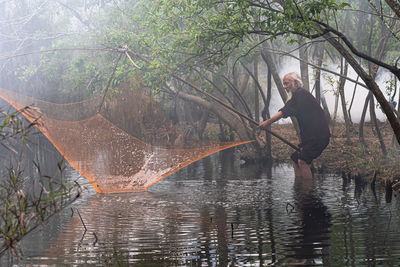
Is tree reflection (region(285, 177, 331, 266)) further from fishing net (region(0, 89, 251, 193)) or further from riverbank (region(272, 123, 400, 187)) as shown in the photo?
fishing net (region(0, 89, 251, 193))

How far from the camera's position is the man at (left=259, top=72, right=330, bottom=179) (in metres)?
11.4

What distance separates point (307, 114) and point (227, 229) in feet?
19.4

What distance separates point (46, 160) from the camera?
1552 centimetres

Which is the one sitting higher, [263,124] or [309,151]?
[263,124]

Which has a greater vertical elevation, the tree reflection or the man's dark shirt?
the man's dark shirt

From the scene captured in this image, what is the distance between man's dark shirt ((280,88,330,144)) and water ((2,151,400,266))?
1984 millimetres

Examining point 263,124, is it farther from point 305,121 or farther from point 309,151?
point 309,151

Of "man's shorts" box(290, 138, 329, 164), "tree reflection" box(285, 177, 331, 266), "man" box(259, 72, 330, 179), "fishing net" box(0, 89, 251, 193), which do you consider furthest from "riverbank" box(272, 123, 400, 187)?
"fishing net" box(0, 89, 251, 193)

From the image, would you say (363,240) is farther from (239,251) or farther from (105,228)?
(105,228)

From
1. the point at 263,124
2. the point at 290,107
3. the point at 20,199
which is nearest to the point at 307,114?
the point at 290,107

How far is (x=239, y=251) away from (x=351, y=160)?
22.8 feet

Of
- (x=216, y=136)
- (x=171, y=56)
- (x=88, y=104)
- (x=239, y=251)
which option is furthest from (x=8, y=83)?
(x=239, y=251)

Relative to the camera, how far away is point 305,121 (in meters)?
11.7

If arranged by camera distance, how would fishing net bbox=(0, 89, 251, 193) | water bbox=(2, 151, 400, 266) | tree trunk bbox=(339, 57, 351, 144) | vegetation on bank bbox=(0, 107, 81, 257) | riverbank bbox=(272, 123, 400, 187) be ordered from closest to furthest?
vegetation on bank bbox=(0, 107, 81, 257) → water bbox=(2, 151, 400, 266) → fishing net bbox=(0, 89, 251, 193) → riverbank bbox=(272, 123, 400, 187) → tree trunk bbox=(339, 57, 351, 144)
